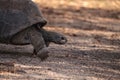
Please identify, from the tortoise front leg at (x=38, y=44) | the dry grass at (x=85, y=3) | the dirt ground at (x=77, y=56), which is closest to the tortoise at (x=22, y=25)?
the tortoise front leg at (x=38, y=44)

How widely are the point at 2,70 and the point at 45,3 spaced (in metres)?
10.1

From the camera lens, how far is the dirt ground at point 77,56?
7.78m

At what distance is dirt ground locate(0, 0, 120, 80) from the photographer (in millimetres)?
7781

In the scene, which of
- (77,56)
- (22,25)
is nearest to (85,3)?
(77,56)

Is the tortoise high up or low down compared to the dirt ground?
up

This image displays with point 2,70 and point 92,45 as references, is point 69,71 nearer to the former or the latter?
point 2,70

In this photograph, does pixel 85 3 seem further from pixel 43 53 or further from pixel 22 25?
pixel 22 25

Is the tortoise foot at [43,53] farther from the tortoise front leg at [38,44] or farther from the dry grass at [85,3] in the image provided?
the dry grass at [85,3]

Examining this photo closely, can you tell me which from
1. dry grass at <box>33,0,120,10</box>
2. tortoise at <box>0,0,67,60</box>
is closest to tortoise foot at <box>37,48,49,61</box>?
tortoise at <box>0,0,67,60</box>

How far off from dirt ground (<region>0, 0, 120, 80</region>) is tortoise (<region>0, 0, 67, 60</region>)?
0.95ft

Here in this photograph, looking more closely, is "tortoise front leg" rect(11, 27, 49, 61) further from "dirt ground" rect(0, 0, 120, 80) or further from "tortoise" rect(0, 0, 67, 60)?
"dirt ground" rect(0, 0, 120, 80)

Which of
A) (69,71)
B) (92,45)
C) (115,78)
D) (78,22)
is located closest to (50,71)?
(69,71)

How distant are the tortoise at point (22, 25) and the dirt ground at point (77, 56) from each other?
0.29 m

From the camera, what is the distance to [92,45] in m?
10.5
